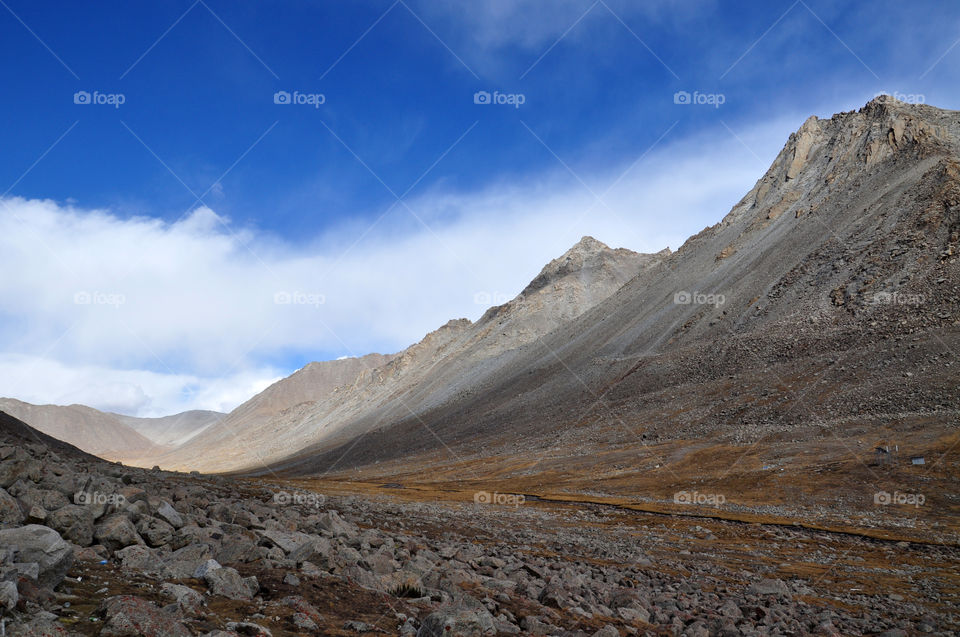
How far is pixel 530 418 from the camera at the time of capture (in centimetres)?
8006

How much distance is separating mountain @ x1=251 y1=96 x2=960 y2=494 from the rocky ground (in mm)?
23868

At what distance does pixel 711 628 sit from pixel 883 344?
53737mm

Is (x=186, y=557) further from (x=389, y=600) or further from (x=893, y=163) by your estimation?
(x=893, y=163)

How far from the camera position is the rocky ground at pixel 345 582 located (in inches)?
242

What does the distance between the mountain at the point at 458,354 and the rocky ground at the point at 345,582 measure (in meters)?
104

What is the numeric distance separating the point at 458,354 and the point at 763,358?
98.8 m

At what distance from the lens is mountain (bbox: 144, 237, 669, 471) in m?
137

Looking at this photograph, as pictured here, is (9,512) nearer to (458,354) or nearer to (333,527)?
(333,527)

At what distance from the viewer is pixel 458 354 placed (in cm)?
15488

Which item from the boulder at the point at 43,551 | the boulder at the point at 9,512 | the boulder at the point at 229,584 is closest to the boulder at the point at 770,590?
the boulder at the point at 229,584

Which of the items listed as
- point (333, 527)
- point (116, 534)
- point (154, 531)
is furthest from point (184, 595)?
point (333, 527)

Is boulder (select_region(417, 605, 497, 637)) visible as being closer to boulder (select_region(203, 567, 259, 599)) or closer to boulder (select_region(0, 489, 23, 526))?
boulder (select_region(203, 567, 259, 599))

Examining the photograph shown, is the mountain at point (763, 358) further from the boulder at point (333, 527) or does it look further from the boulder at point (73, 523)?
the boulder at point (73, 523)

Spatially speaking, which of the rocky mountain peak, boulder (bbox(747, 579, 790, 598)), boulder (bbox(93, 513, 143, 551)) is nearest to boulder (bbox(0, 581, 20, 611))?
A: boulder (bbox(93, 513, 143, 551))
